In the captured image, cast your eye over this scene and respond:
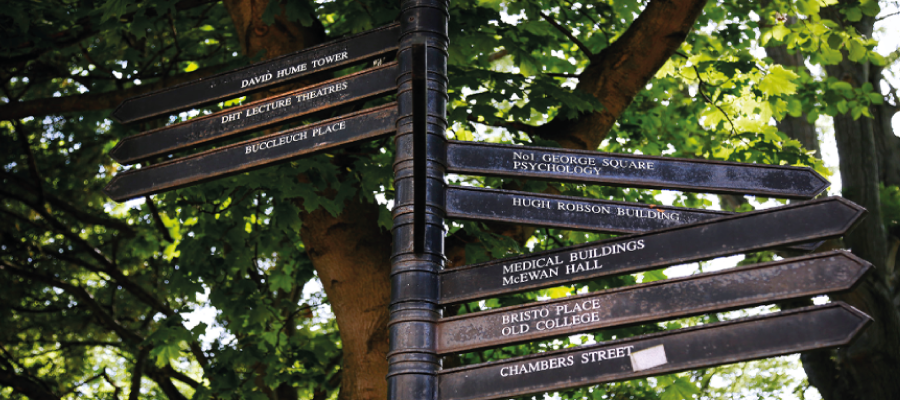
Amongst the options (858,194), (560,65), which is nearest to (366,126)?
(560,65)

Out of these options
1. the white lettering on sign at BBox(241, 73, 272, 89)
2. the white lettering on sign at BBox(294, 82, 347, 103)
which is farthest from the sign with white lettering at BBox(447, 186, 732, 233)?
the white lettering on sign at BBox(241, 73, 272, 89)

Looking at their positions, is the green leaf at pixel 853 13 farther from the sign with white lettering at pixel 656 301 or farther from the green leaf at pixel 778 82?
the sign with white lettering at pixel 656 301

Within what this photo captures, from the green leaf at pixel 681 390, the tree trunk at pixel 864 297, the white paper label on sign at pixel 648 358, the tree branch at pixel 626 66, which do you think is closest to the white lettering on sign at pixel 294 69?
the white paper label on sign at pixel 648 358

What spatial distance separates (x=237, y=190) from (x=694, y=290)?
359cm

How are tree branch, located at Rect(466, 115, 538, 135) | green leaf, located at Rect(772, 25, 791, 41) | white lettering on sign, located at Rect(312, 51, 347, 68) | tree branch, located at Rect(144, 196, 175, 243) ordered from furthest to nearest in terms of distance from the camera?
1. tree branch, located at Rect(144, 196, 175, 243)
2. green leaf, located at Rect(772, 25, 791, 41)
3. tree branch, located at Rect(466, 115, 538, 135)
4. white lettering on sign, located at Rect(312, 51, 347, 68)

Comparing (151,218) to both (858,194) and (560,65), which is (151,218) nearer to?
(560,65)

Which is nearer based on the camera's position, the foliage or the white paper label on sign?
the white paper label on sign

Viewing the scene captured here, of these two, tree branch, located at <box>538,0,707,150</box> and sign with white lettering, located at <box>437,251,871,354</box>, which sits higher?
tree branch, located at <box>538,0,707,150</box>

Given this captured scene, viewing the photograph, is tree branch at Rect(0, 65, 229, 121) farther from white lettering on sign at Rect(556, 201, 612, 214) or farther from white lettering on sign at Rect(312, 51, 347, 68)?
white lettering on sign at Rect(556, 201, 612, 214)

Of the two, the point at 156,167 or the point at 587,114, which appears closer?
the point at 156,167

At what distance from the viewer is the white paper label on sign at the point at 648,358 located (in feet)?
8.04

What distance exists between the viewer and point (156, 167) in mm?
3307

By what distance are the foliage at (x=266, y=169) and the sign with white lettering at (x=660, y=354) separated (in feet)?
7.43

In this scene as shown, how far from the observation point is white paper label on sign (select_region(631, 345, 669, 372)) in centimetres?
245
